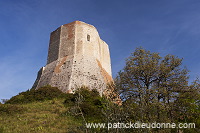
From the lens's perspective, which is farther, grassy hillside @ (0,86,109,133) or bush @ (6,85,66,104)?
bush @ (6,85,66,104)

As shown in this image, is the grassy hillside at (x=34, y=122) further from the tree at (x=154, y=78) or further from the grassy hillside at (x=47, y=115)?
the tree at (x=154, y=78)

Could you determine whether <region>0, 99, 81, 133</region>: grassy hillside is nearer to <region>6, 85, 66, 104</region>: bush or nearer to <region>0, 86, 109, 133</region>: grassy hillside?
<region>0, 86, 109, 133</region>: grassy hillside

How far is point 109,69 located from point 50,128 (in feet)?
88.2

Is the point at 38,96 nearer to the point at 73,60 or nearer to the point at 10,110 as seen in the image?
the point at 10,110

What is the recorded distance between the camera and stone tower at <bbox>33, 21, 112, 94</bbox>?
79.3 ft

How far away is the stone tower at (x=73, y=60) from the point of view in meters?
24.2

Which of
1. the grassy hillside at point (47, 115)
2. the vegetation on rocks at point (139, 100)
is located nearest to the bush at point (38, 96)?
the grassy hillside at point (47, 115)

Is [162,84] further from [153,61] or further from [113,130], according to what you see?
[113,130]

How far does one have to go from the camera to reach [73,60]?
25812 millimetres

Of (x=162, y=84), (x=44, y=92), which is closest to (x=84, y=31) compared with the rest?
(x=44, y=92)

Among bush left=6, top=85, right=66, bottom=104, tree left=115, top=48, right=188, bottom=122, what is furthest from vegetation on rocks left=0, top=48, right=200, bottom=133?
bush left=6, top=85, right=66, bottom=104

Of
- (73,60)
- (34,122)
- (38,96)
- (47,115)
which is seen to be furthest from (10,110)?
(73,60)

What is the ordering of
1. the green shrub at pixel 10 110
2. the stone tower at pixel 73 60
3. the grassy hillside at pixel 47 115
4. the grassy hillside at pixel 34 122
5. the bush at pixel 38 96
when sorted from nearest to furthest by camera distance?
the grassy hillside at pixel 47 115 < the grassy hillside at pixel 34 122 < the green shrub at pixel 10 110 < the bush at pixel 38 96 < the stone tower at pixel 73 60

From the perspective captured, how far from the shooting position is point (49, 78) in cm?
2586
